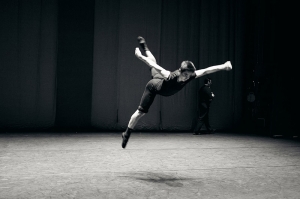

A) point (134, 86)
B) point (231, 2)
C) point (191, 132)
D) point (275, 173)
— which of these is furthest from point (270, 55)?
point (275, 173)

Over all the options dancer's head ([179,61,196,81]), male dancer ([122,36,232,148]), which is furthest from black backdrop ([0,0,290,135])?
dancer's head ([179,61,196,81])

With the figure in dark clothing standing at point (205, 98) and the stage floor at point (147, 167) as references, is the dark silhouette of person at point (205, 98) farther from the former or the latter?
the stage floor at point (147, 167)

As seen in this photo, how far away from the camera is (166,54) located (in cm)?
1074

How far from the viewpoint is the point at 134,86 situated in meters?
10.6

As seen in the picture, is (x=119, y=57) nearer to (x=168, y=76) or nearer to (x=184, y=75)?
(x=168, y=76)

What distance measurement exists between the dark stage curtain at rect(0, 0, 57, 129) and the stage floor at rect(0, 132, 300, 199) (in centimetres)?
108

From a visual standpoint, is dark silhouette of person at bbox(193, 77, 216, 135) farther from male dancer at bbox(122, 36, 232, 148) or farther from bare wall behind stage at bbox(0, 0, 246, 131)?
male dancer at bbox(122, 36, 232, 148)

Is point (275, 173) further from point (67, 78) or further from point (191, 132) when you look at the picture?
point (67, 78)

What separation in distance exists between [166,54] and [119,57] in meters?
1.46

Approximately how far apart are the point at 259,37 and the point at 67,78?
→ 6033 mm

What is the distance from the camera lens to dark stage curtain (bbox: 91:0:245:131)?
10.4 metres

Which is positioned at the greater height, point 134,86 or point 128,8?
point 128,8

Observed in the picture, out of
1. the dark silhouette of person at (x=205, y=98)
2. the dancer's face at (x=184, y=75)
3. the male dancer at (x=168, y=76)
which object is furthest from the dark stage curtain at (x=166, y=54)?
the dancer's face at (x=184, y=75)

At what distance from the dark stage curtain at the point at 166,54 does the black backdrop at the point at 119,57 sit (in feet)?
0.10
